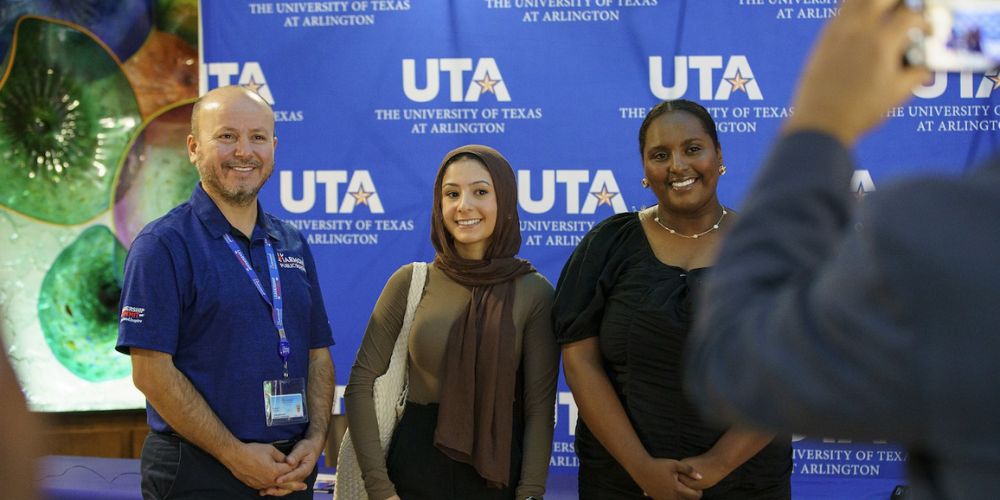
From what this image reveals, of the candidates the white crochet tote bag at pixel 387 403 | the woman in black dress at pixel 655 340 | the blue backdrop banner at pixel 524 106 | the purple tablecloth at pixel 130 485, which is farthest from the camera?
the blue backdrop banner at pixel 524 106

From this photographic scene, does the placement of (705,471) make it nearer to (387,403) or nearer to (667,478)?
(667,478)

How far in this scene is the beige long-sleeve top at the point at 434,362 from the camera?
313 centimetres

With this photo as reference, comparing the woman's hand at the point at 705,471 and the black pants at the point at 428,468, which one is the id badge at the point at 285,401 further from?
the woman's hand at the point at 705,471

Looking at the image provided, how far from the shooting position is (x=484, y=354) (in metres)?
3.15

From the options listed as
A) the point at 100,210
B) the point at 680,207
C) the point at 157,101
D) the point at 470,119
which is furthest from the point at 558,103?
the point at 100,210

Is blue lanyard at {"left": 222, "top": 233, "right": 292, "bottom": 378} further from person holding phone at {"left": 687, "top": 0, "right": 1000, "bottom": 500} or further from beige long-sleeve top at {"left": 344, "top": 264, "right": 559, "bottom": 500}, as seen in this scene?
person holding phone at {"left": 687, "top": 0, "right": 1000, "bottom": 500}

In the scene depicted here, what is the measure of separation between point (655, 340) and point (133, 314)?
A: 1483mm

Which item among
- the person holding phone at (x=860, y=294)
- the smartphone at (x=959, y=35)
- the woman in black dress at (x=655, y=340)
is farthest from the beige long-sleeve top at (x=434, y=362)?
the smartphone at (x=959, y=35)

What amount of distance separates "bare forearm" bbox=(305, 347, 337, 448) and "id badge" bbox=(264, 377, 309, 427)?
0.19 ft

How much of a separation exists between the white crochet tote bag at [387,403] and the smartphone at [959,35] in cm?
257

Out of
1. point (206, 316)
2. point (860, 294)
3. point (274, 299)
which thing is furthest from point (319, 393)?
point (860, 294)

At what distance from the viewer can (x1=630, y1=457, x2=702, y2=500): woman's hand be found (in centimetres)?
289

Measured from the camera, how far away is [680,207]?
3.12 m

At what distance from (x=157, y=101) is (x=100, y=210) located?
24.6 inches
